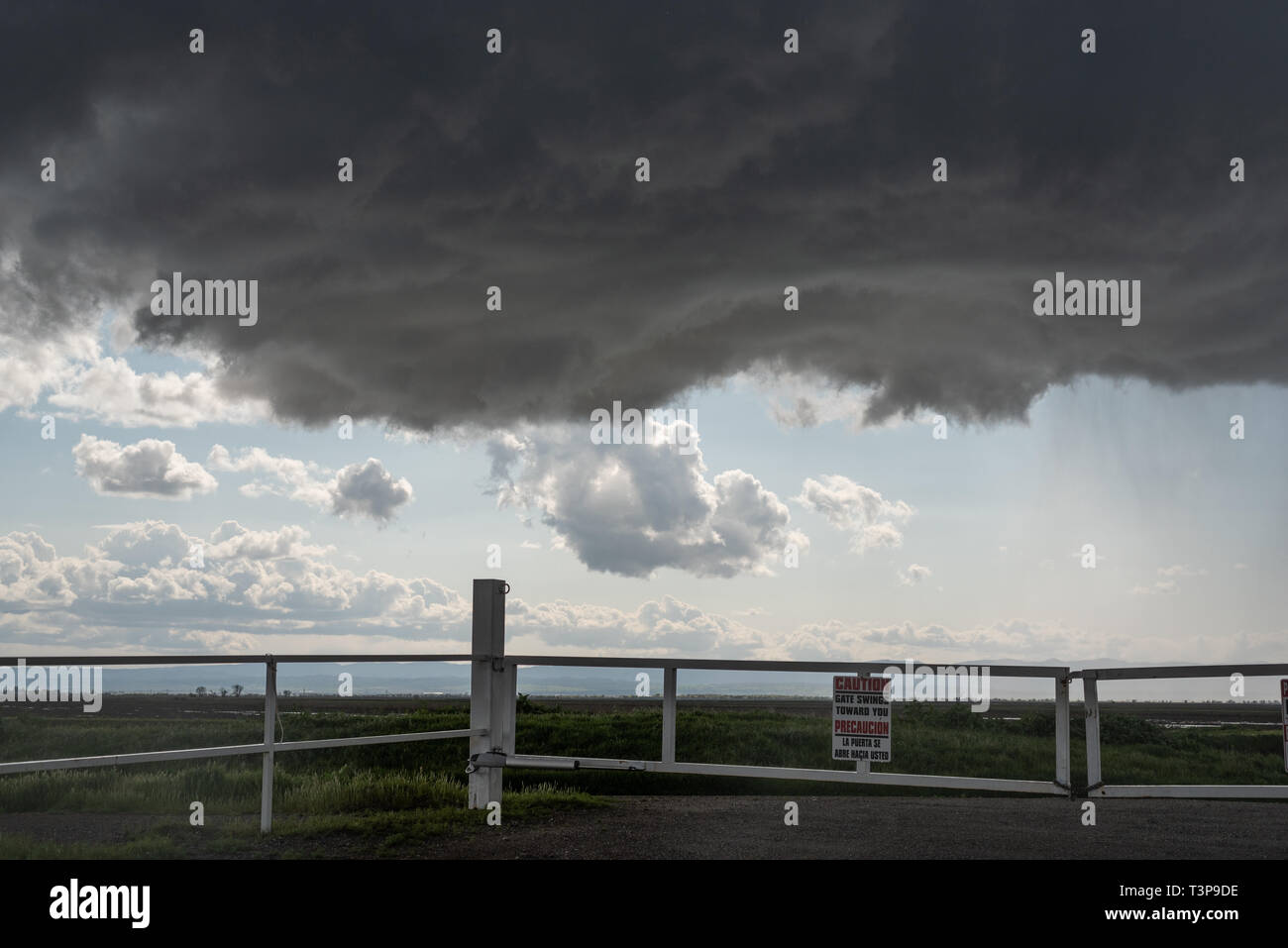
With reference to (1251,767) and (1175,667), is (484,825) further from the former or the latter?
(1251,767)

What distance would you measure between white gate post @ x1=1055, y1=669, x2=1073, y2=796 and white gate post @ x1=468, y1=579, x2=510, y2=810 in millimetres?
4366

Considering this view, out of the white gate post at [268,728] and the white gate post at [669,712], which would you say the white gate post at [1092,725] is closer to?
the white gate post at [669,712]

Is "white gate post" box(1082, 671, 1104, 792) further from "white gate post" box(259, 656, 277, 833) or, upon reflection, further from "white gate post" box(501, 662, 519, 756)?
"white gate post" box(259, 656, 277, 833)

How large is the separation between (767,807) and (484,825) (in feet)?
8.65

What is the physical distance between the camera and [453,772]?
24.8 meters

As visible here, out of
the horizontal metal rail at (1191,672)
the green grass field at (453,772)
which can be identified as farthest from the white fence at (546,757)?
the green grass field at (453,772)

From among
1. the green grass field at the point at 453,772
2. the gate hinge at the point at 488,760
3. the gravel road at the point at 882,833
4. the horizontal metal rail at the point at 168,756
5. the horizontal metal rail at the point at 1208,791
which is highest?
the horizontal metal rail at the point at 168,756

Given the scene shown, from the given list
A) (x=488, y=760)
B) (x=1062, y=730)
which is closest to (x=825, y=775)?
(x=1062, y=730)

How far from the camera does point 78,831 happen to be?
36.8ft

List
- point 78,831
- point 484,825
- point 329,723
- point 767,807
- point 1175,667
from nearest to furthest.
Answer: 1. point 1175,667
2. point 484,825
3. point 767,807
4. point 78,831
5. point 329,723

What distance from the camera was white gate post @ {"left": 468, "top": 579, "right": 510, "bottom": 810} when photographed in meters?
9.28

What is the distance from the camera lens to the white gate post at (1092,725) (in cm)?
756

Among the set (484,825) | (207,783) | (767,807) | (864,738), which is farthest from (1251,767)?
(207,783)

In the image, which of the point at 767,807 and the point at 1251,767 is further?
the point at 1251,767
